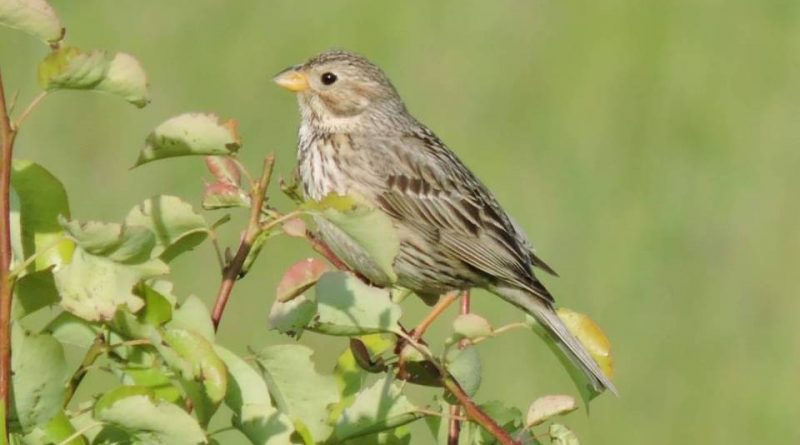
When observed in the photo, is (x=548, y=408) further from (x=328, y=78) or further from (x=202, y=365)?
(x=328, y=78)

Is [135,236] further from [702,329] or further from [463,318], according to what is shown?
[702,329]

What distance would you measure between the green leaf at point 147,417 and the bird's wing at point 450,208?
280 centimetres

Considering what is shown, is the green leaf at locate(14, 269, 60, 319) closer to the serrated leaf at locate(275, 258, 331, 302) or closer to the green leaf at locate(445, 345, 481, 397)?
the serrated leaf at locate(275, 258, 331, 302)

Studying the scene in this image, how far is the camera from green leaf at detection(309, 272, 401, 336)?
220cm

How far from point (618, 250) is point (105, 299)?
647 cm

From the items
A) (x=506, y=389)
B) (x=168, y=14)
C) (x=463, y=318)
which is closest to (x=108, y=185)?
(x=168, y=14)

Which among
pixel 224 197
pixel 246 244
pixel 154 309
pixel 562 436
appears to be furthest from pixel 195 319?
pixel 562 436

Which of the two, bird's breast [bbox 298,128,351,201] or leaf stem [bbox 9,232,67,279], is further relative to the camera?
bird's breast [bbox 298,128,351,201]

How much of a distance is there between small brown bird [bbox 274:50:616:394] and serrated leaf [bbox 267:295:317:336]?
7.73ft

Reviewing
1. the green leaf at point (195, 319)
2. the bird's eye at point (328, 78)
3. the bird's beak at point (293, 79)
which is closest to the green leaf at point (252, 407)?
the green leaf at point (195, 319)

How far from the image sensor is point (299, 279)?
7.68 feet

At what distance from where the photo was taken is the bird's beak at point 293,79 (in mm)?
4941

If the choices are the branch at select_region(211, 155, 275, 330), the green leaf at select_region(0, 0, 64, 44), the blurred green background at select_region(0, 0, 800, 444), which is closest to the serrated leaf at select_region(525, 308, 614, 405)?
the branch at select_region(211, 155, 275, 330)

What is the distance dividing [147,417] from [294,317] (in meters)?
0.30
